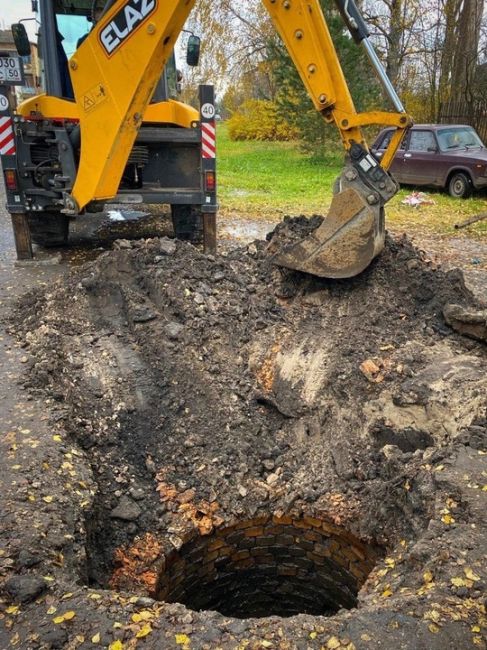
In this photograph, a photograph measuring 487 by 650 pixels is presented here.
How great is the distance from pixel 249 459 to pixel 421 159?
10.8 meters

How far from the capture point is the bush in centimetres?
2645

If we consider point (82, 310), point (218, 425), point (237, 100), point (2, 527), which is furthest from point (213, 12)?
point (2, 527)

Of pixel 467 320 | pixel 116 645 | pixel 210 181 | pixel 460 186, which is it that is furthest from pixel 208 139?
pixel 460 186

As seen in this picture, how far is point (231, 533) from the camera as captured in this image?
4.11 metres

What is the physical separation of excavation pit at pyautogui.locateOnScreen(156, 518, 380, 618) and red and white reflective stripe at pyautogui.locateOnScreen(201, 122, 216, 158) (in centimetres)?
500

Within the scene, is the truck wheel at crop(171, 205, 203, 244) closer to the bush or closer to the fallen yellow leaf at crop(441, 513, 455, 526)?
the fallen yellow leaf at crop(441, 513, 455, 526)

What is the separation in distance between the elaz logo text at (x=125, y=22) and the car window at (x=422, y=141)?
960 centimetres

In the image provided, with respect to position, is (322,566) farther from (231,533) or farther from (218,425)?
(218,425)

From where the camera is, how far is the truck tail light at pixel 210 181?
7.38 meters

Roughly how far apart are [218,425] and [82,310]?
1966 mm

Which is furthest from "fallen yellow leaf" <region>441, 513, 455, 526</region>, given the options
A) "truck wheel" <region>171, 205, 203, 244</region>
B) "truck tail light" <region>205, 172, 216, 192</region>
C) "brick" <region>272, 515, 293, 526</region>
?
"truck wheel" <region>171, 205, 203, 244</region>

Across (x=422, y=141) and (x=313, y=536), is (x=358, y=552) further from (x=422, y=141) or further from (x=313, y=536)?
(x=422, y=141)

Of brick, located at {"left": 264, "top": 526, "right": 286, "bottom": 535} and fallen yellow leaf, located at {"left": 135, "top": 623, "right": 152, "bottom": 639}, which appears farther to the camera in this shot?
brick, located at {"left": 264, "top": 526, "right": 286, "bottom": 535}

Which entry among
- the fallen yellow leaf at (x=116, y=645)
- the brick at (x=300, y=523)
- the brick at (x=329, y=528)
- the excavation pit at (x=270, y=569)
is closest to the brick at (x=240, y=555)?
the excavation pit at (x=270, y=569)
